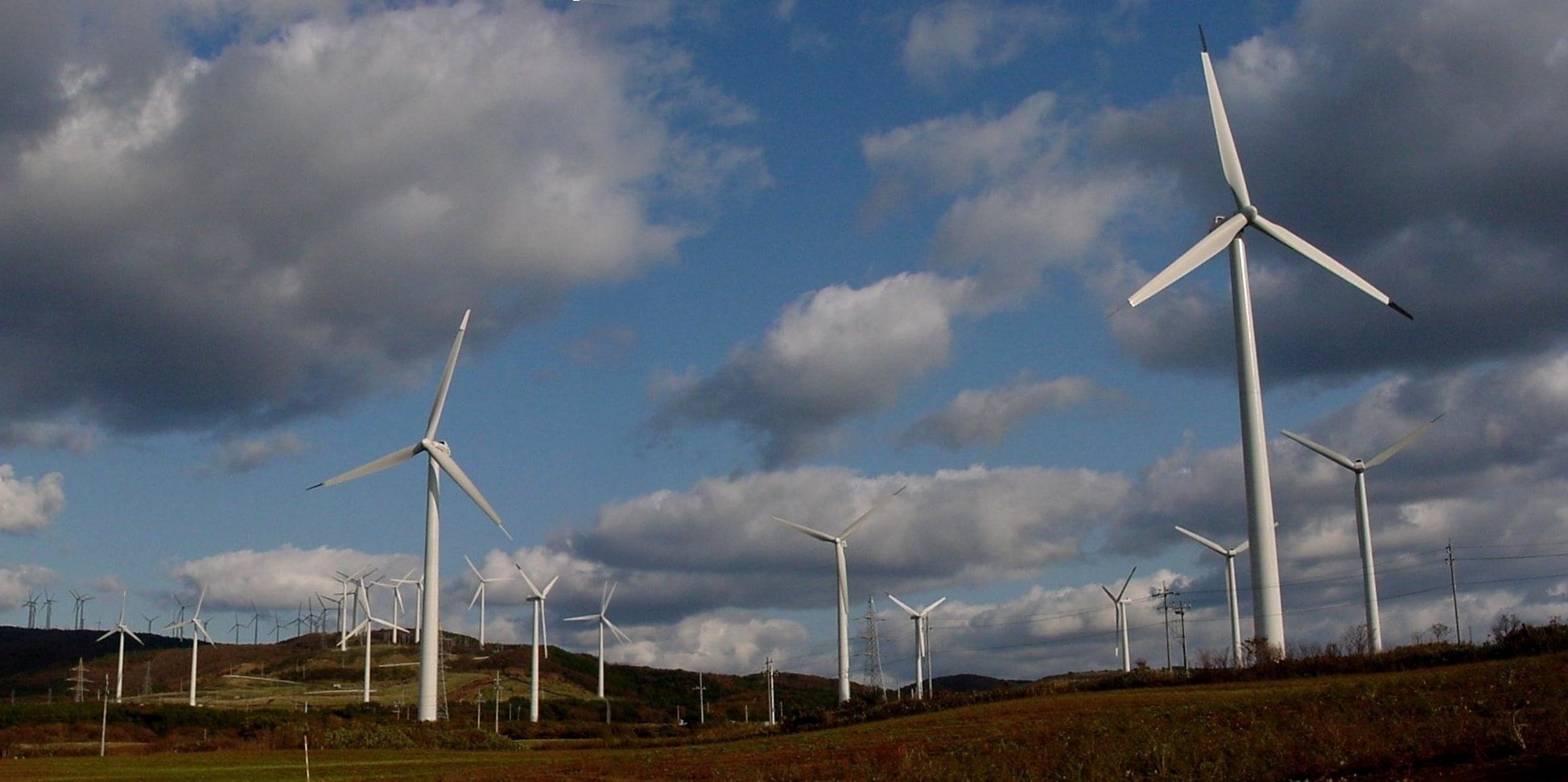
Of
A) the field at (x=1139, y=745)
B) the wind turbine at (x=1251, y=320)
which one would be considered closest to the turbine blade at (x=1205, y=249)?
the wind turbine at (x=1251, y=320)

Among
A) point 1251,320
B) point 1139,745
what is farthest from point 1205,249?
point 1139,745

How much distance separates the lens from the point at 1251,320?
7231 centimetres

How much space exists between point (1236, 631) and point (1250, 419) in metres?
53.2

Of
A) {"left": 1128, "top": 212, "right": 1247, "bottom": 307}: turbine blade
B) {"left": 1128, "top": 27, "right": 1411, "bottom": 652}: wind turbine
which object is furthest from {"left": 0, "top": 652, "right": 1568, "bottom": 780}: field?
{"left": 1128, "top": 212, "right": 1247, "bottom": 307}: turbine blade

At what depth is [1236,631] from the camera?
386 ft

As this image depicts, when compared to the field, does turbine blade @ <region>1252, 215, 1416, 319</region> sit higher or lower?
higher

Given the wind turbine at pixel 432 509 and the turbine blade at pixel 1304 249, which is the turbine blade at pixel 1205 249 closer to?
the turbine blade at pixel 1304 249

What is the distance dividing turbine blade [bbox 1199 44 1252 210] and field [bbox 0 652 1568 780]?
2647 cm

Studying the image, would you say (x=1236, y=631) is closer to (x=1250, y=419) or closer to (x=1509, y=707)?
(x=1250, y=419)

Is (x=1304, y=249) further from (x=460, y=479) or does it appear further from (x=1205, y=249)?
(x=460, y=479)

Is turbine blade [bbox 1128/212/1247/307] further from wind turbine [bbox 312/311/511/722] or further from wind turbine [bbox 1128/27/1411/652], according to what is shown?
wind turbine [bbox 312/311/511/722]

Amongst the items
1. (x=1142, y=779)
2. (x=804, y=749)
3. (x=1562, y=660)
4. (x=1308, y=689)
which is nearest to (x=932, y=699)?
(x=804, y=749)

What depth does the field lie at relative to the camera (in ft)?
121

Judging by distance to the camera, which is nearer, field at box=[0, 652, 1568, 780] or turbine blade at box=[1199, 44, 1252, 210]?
field at box=[0, 652, 1568, 780]
